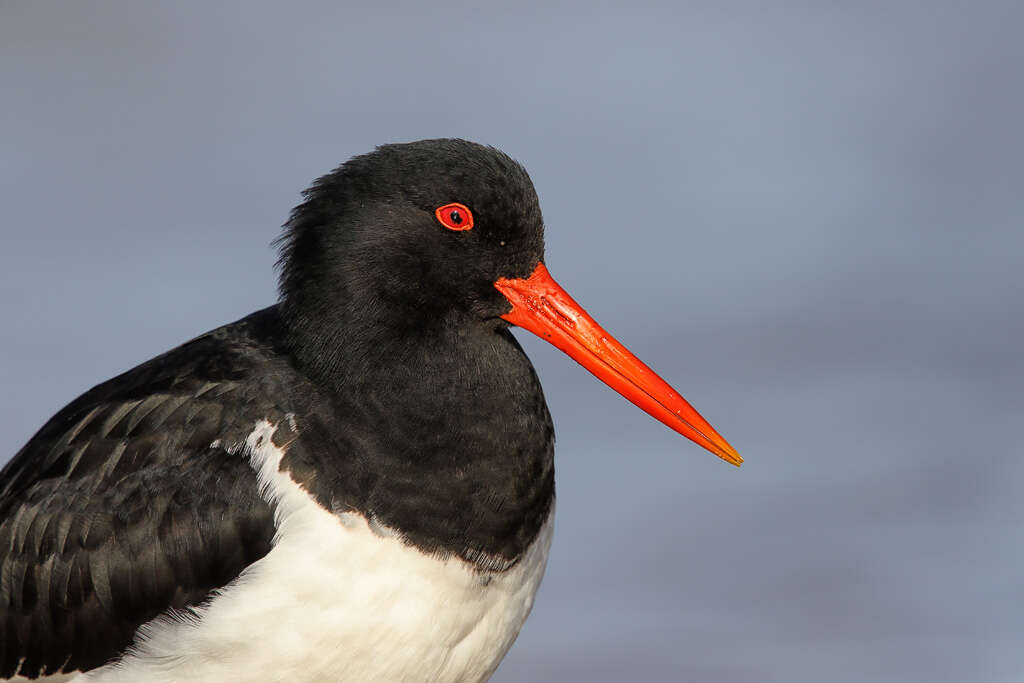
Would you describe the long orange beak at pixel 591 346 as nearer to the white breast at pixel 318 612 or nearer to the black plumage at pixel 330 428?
the black plumage at pixel 330 428

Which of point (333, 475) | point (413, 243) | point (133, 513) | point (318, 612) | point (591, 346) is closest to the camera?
point (318, 612)

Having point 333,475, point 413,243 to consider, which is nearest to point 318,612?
point 333,475

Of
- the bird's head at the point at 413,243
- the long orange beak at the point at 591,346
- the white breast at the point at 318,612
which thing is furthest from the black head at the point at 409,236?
the white breast at the point at 318,612

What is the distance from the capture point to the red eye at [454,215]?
514 cm

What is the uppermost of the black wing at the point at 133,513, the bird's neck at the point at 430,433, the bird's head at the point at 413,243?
the bird's head at the point at 413,243

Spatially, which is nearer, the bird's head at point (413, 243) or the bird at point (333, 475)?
the bird at point (333, 475)

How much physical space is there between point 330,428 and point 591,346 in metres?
1.12

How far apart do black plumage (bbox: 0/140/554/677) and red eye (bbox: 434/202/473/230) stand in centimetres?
3

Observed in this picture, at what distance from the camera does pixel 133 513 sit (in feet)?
16.4

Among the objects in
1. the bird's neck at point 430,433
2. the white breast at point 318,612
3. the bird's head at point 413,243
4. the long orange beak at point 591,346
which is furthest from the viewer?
the long orange beak at point 591,346

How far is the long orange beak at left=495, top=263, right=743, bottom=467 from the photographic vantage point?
5.35 m

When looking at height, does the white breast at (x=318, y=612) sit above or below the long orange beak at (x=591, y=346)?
below

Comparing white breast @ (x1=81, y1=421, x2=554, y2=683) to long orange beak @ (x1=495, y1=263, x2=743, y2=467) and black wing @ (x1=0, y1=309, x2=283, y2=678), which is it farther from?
long orange beak @ (x1=495, y1=263, x2=743, y2=467)

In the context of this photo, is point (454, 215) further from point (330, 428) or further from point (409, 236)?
point (330, 428)
